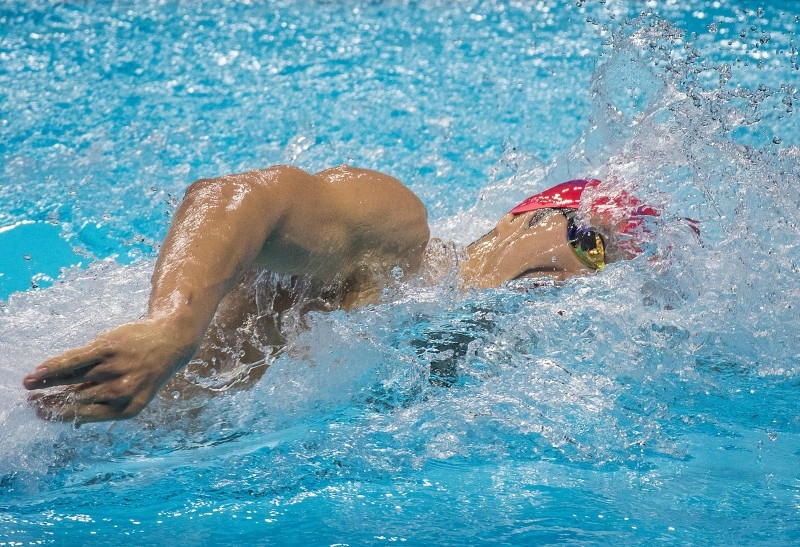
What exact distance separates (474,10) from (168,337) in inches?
172

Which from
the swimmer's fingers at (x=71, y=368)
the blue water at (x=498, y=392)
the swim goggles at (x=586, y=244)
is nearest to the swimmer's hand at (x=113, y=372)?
the swimmer's fingers at (x=71, y=368)

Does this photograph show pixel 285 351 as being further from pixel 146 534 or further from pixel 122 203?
pixel 122 203

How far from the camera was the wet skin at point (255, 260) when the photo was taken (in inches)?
46.6

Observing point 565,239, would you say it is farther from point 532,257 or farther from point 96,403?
point 96,403

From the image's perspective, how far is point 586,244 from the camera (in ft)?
6.65

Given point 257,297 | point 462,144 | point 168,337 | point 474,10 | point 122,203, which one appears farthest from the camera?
point 474,10

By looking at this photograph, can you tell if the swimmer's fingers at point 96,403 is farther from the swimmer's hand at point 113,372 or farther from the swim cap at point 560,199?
the swim cap at point 560,199

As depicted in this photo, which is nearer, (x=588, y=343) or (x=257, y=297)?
(x=257, y=297)

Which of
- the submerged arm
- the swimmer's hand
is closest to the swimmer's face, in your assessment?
the submerged arm

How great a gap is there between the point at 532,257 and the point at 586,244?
0.42 ft

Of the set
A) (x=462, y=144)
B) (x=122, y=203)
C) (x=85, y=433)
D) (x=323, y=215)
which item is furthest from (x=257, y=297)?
(x=462, y=144)

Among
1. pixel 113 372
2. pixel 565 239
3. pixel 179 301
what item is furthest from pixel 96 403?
pixel 565 239

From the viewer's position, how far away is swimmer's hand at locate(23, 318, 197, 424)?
45.6 inches

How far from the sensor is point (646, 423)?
2.08 m
